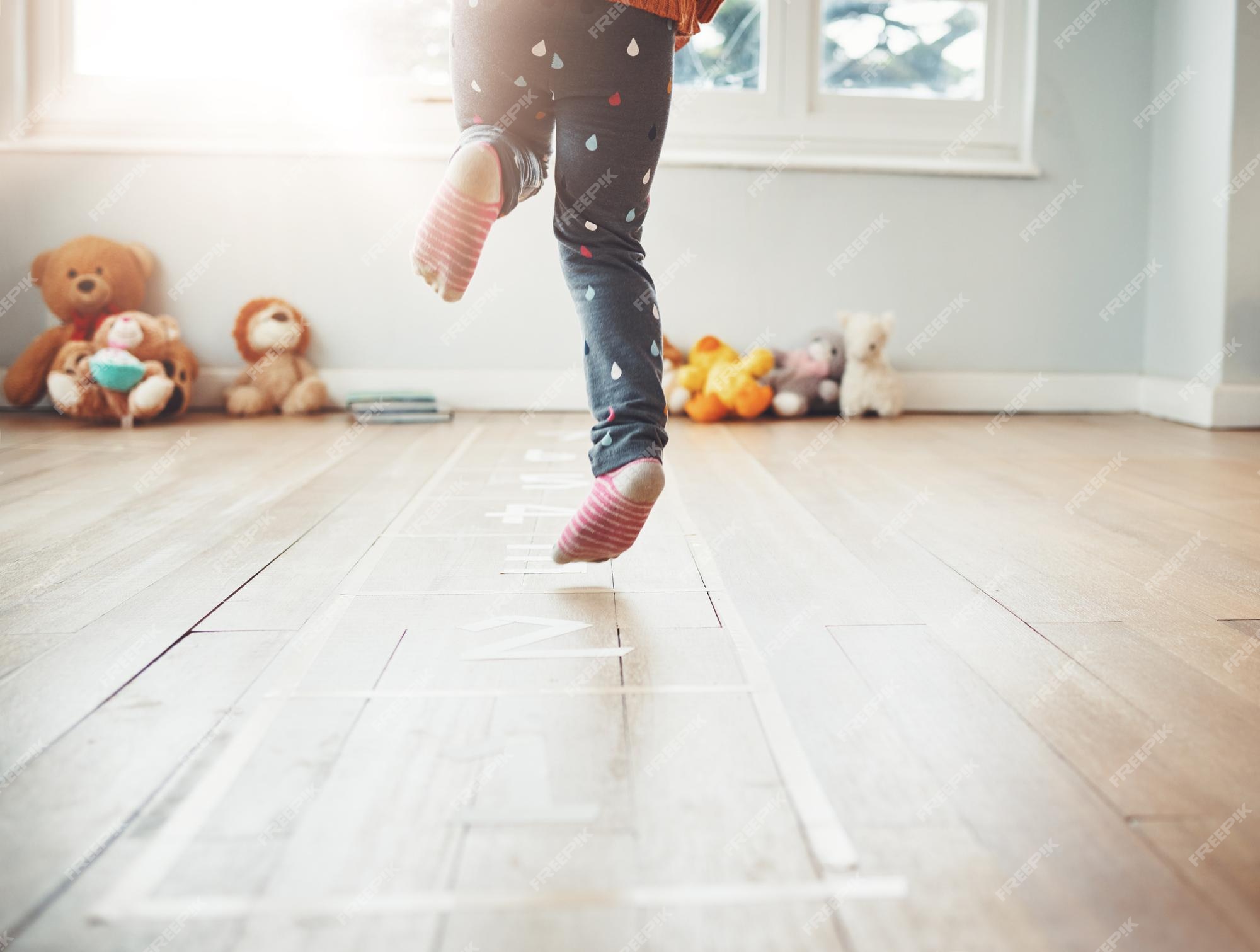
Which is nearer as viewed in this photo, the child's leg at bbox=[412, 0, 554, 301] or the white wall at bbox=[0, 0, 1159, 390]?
the child's leg at bbox=[412, 0, 554, 301]

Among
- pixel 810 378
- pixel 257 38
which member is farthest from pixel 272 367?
pixel 810 378

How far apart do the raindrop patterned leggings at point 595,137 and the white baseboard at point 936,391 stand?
183 centimetres

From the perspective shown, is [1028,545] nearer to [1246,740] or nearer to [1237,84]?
[1246,740]

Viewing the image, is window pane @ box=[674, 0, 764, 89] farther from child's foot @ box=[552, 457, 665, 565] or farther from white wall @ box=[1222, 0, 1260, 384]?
child's foot @ box=[552, 457, 665, 565]

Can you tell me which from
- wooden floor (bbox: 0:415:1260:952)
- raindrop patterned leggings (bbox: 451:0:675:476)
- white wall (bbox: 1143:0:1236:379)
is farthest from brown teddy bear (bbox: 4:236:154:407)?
white wall (bbox: 1143:0:1236:379)

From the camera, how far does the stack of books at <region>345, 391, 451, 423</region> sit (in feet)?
8.91

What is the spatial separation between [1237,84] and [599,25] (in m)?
2.23

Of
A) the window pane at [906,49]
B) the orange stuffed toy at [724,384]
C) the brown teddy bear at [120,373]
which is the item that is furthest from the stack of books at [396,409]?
the window pane at [906,49]

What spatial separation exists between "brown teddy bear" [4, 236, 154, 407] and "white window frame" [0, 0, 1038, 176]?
31cm

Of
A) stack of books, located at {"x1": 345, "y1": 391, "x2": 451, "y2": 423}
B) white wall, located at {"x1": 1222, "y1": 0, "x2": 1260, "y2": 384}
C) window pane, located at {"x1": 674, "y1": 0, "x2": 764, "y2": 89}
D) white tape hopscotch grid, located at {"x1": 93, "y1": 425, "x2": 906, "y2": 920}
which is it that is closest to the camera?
white tape hopscotch grid, located at {"x1": 93, "y1": 425, "x2": 906, "y2": 920}

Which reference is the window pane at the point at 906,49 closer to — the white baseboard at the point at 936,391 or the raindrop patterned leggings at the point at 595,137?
the white baseboard at the point at 936,391

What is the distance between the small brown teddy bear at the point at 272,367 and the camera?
2.81m

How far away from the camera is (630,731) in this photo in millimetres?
760

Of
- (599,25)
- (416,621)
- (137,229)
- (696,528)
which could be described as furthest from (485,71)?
(137,229)
